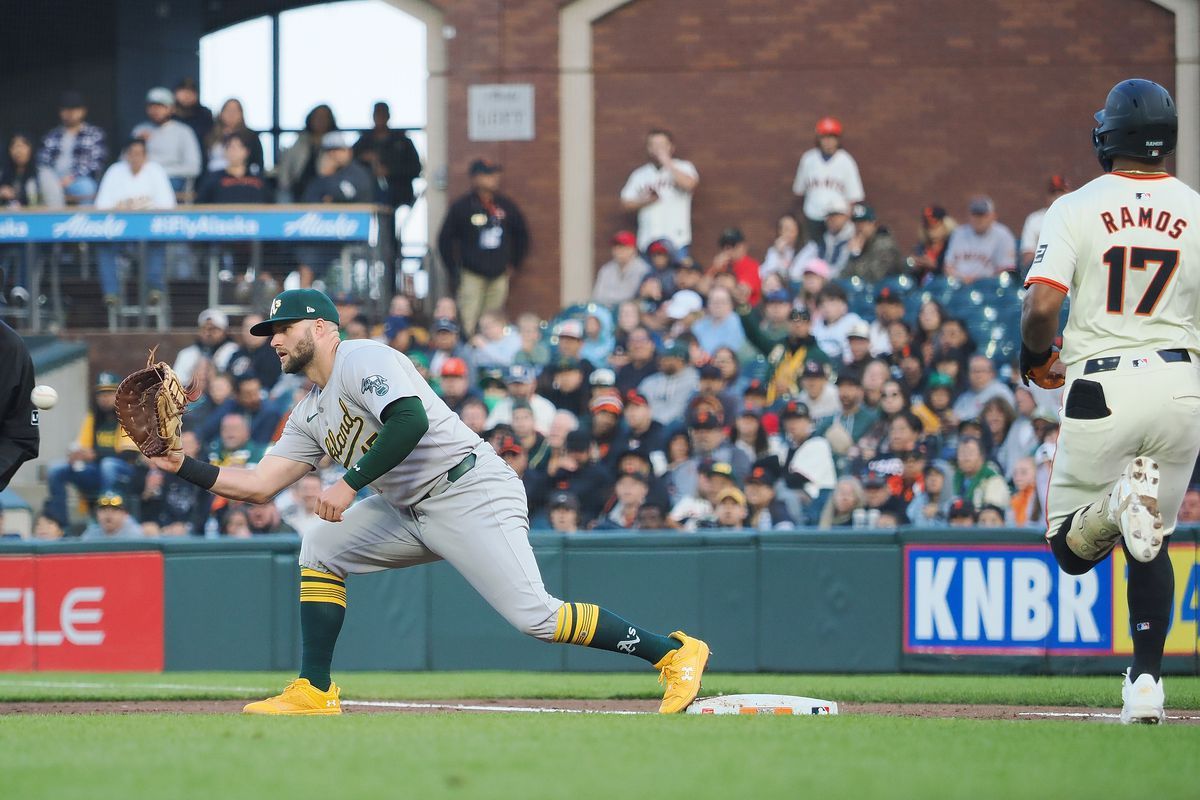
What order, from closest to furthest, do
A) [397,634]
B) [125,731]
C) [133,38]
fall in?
[125,731], [397,634], [133,38]

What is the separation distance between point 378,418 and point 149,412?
97 cm

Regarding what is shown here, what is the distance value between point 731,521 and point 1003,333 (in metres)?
3.70

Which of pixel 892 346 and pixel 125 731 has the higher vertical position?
pixel 892 346

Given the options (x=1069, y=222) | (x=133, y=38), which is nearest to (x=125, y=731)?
(x=1069, y=222)

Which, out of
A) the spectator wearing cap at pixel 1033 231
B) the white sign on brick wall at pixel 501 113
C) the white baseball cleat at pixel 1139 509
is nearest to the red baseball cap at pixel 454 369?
the spectator wearing cap at pixel 1033 231

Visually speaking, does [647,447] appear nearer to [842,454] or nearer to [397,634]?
[842,454]

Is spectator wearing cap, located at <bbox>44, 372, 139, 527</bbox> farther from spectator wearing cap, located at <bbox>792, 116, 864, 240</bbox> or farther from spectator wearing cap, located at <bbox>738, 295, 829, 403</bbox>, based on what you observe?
spectator wearing cap, located at <bbox>792, 116, 864, 240</bbox>

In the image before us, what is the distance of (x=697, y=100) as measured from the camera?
19.0 meters

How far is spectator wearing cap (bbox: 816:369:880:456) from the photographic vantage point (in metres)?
12.8

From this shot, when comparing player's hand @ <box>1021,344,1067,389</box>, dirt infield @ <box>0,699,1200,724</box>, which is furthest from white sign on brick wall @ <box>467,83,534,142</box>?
player's hand @ <box>1021,344,1067,389</box>

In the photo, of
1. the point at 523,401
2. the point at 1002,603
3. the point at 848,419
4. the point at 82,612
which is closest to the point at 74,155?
the point at 523,401

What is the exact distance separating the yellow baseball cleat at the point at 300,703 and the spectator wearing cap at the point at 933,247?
953 centimetres

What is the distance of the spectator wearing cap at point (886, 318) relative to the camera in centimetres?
1397

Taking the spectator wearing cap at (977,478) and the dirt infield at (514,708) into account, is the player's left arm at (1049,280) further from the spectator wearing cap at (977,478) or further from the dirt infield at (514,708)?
the spectator wearing cap at (977,478)
